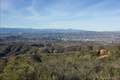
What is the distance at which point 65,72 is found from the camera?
76.2ft

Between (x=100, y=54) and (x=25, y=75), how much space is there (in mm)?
25328

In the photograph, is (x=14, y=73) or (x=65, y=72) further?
(x=65, y=72)

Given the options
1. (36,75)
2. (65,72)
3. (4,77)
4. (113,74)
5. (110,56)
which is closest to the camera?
(4,77)

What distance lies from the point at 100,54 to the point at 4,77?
26.6 meters

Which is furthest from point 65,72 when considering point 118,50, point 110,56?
point 118,50

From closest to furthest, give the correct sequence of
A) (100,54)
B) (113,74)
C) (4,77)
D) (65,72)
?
(4,77)
(65,72)
(113,74)
(100,54)

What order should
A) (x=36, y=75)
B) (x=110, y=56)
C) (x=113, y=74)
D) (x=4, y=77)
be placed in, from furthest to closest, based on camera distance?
(x=110, y=56) → (x=113, y=74) → (x=36, y=75) → (x=4, y=77)

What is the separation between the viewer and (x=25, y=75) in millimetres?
19969

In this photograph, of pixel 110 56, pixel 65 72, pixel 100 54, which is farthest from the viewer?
pixel 100 54

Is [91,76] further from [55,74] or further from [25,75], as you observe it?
[25,75]

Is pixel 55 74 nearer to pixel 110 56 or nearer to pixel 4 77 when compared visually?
pixel 4 77

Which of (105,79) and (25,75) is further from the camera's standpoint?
(105,79)

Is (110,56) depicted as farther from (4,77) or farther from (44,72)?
(4,77)

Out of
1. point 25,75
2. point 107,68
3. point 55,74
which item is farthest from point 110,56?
point 25,75
